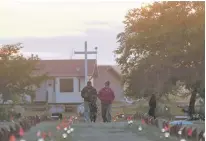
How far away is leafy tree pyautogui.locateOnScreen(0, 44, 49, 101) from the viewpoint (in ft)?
103

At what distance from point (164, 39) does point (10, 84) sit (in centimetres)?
1007

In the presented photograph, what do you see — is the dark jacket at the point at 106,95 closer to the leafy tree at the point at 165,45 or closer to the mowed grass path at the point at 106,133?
the mowed grass path at the point at 106,133

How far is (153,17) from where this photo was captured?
27625 mm

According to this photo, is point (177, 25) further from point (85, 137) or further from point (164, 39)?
point (85, 137)

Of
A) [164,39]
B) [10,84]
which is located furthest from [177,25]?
[10,84]

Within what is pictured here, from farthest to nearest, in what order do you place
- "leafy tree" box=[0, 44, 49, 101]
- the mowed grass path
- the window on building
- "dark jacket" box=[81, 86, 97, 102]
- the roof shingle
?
the window on building → the roof shingle → "leafy tree" box=[0, 44, 49, 101] → "dark jacket" box=[81, 86, 97, 102] → the mowed grass path

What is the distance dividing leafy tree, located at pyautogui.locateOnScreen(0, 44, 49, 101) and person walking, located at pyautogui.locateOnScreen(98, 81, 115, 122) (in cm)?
1281

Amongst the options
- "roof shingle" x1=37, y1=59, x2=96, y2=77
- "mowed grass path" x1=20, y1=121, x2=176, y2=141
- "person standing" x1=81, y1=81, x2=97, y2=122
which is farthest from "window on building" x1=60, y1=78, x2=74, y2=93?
"mowed grass path" x1=20, y1=121, x2=176, y2=141

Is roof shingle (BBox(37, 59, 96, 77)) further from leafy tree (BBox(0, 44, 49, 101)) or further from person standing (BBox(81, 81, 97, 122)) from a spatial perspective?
person standing (BBox(81, 81, 97, 122))

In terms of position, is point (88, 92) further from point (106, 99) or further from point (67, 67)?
point (67, 67)

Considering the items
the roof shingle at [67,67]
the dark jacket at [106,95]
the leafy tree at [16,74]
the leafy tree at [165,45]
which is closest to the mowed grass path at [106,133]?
the dark jacket at [106,95]

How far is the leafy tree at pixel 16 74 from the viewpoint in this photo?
31.4 m

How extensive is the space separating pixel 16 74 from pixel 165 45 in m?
9.71

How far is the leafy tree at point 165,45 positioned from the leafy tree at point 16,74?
6067mm
